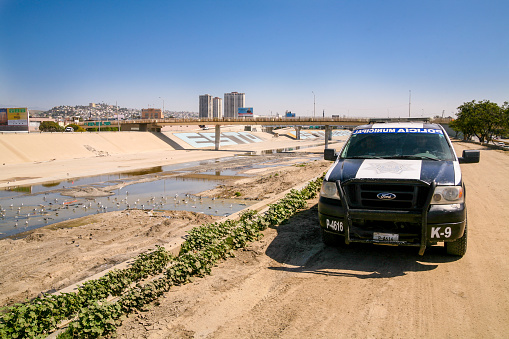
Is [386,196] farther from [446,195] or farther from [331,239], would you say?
[331,239]

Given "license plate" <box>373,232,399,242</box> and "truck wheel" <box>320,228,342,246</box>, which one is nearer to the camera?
"license plate" <box>373,232,399,242</box>

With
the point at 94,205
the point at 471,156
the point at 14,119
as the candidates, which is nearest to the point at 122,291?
the point at 471,156

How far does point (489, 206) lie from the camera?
11.1m

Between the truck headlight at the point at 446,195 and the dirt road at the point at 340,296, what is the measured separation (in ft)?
3.67

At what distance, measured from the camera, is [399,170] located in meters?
6.06

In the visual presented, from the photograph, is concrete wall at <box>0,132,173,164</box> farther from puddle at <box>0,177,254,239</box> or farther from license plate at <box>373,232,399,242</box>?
license plate at <box>373,232,399,242</box>

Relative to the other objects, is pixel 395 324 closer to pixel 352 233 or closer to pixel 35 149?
pixel 352 233

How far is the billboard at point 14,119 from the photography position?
63.5 metres

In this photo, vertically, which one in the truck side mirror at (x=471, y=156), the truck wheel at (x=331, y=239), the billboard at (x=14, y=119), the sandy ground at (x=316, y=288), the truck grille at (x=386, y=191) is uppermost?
the billboard at (x=14, y=119)

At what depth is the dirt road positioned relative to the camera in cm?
421

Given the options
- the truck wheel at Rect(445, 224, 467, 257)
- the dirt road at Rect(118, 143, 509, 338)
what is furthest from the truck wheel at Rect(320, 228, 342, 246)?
the truck wheel at Rect(445, 224, 467, 257)

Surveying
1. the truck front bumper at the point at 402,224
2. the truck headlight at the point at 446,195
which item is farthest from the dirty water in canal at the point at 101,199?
the truck headlight at the point at 446,195

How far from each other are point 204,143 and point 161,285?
7286 cm

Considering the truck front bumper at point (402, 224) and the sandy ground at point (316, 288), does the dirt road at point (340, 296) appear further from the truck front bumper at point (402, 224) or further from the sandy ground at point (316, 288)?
the truck front bumper at point (402, 224)
